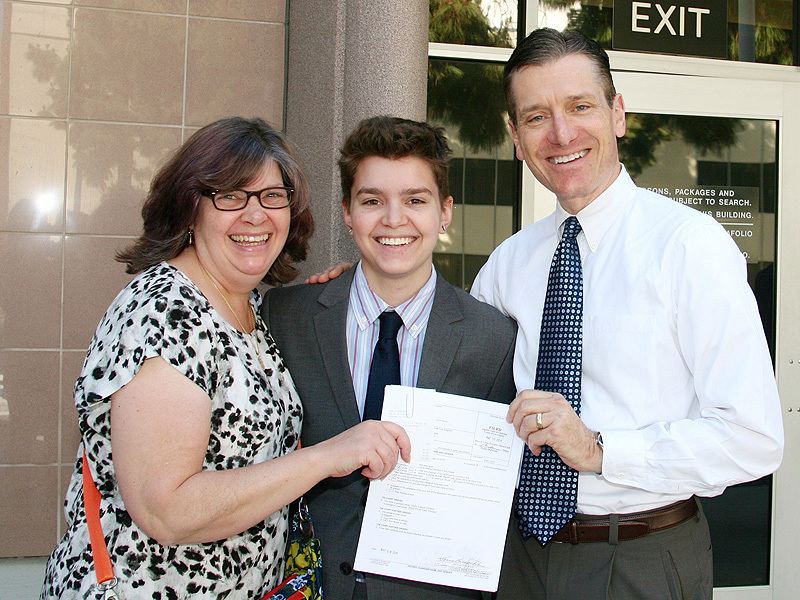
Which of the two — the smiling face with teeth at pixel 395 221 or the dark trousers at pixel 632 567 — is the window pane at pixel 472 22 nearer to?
the smiling face with teeth at pixel 395 221

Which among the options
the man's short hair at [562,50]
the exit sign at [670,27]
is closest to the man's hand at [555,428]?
the man's short hair at [562,50]


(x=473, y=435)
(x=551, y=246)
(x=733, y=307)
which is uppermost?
(x=551, y=246)

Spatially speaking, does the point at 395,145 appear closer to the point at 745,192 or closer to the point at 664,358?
the point at 664,358

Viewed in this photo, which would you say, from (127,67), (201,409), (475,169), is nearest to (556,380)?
(201,409)

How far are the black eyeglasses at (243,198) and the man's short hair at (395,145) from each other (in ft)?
1.04

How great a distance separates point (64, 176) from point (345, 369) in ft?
7.74

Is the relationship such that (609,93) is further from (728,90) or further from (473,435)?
(728,90)

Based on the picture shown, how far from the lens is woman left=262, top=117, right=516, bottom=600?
205 centimetres

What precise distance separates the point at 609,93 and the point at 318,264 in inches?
61.8

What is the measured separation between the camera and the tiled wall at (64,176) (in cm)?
358

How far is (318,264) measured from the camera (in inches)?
129

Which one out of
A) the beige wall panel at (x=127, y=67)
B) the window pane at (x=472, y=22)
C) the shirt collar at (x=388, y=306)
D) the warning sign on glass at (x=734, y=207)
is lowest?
the shirt collar at (x=388, y=306)

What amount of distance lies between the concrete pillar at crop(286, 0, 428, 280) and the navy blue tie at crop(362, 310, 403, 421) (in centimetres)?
98

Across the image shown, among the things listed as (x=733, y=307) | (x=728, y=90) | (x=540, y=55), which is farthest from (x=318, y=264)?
(x=728, y=90)
